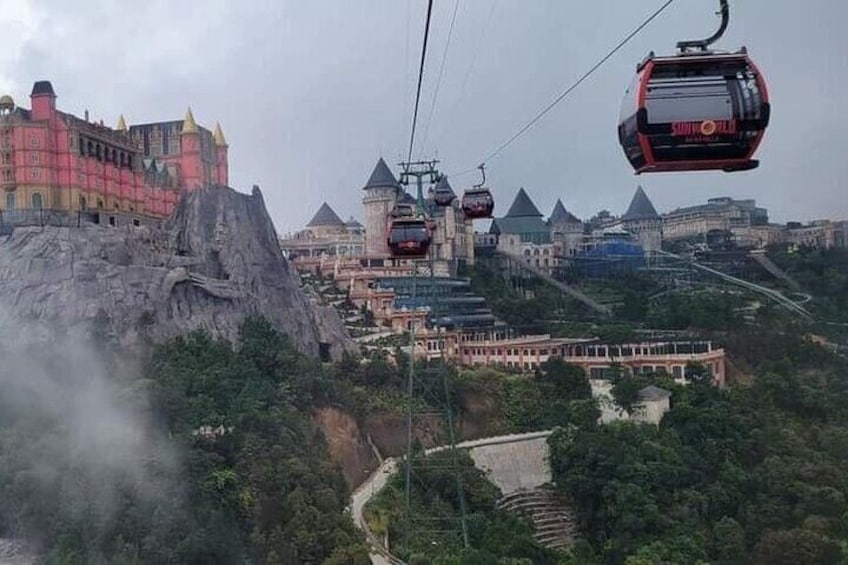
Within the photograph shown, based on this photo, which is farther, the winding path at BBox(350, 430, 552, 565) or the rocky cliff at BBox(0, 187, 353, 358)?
the rocky cliff at BBox(0, 187, 353, 358)

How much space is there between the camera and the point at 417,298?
1781cm

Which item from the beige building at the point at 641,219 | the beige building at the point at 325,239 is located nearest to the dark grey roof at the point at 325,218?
the beige building at the point at 325,239

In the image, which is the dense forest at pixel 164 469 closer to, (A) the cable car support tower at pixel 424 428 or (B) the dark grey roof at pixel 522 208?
(A) the cable car support tower at pixel 424 428

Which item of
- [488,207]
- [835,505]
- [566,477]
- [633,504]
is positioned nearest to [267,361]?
[566,477]

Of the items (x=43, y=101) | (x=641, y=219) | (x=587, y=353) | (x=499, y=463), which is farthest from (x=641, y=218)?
(x=43, y=101)

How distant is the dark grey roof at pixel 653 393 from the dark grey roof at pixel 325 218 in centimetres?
1343

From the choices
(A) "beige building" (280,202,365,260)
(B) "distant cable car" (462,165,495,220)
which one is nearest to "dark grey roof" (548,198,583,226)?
(A) "beige building" (280,202,365,260)

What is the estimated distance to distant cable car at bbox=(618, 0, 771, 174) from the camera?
260 centimetres

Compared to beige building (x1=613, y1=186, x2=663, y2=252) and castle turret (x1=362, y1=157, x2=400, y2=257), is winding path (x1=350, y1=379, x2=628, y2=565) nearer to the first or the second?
castle turret (x1=362, y1=157, x2=400, y2=257)

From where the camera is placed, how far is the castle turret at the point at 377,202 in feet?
74.9

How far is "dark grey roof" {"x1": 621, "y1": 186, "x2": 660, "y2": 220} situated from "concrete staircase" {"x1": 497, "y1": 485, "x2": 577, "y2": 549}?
1558 centimetres

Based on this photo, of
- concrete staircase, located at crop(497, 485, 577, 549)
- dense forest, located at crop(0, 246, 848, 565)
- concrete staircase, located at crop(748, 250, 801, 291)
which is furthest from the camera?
concrete staircase, located at crop(748, 250, 801, 291)

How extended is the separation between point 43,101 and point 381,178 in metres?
11.0

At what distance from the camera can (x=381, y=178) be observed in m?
23.6
